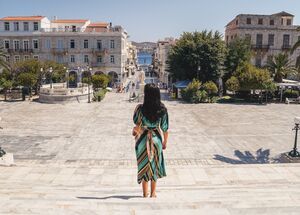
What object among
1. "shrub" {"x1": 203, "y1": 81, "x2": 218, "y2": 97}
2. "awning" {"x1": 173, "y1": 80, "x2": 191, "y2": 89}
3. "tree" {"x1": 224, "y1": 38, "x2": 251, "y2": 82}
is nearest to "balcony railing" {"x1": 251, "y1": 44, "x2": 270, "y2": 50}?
"tree" {"x1": 224, "y1": 38, "x2": 251, "y2": 82}

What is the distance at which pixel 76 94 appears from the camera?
113 ft

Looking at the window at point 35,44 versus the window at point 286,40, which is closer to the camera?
the window at point 286,40

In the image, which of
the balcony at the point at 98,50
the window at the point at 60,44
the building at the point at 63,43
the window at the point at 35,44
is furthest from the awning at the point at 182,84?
the window at the point at 35,44

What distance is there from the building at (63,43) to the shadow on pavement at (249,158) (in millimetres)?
39987

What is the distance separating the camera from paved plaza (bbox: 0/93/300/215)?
6.14 m

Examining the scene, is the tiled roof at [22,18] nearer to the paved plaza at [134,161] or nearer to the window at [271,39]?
the paved plaza at [134,161]

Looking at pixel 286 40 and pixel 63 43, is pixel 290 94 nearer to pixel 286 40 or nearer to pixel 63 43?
pixel 286 40

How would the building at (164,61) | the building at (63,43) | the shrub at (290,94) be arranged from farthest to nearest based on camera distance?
1. the building at (164,61)
2. the building at (63,43)
3. the shrub at (290,94)

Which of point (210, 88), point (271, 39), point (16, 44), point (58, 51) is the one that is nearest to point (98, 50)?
point (58, 51)

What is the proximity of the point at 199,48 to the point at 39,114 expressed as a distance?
19.2 metres

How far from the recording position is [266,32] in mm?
48906

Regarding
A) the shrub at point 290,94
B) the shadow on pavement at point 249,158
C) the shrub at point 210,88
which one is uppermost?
the shrub at point 210,88

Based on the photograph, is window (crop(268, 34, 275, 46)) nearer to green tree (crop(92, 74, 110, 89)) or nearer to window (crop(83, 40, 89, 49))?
green tree (crop(92, 74, 110, 89))

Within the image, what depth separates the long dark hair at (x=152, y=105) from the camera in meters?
6.42
